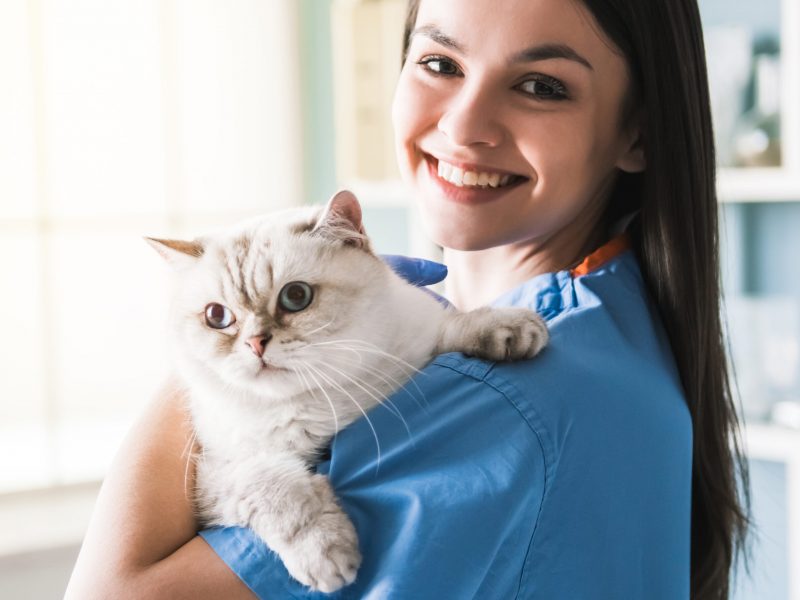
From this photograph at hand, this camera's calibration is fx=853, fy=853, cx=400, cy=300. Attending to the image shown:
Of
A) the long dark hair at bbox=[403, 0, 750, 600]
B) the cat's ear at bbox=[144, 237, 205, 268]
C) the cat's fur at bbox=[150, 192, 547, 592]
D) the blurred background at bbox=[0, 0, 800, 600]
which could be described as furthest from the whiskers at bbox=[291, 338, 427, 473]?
the blurred background at bbox=[0, 0, 800, 600]

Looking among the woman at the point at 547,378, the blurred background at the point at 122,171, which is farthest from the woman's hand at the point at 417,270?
the blurred background at the point at 122,171

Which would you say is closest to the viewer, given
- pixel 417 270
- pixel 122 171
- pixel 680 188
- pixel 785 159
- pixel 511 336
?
pixel 511 336

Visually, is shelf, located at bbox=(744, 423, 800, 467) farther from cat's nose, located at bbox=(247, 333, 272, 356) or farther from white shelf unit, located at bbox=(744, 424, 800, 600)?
cat's nose, located at bbox=(247, 333, 272, 356)

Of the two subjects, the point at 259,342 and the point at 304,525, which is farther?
the point at 259,342

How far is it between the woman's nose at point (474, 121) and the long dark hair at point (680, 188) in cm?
18

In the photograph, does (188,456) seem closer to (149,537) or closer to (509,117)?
(149,537)

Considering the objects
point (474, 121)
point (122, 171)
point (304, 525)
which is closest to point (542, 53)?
point (474, 121)

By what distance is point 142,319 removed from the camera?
3352 millimetres

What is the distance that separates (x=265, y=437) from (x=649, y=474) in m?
0.47

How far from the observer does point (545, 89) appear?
1.17m

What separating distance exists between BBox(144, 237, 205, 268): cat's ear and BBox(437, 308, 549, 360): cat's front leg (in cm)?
37

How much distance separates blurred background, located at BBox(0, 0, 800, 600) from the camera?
302 centimetres

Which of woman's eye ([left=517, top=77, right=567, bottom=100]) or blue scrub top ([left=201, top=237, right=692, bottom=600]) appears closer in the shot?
blue scrub top ([left=201, top=237, right=692, bottom=600])

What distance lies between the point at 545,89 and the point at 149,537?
2.52 feet
